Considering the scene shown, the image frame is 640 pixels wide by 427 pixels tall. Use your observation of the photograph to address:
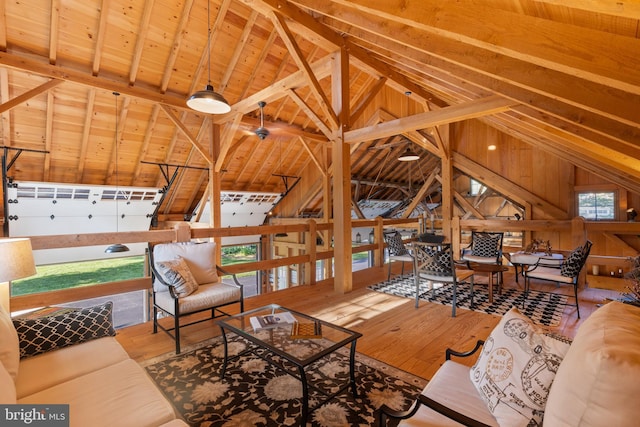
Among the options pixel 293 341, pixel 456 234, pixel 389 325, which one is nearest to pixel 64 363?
pixel 293 341

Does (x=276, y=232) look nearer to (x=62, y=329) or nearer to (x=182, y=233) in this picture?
(x=182, y=233)

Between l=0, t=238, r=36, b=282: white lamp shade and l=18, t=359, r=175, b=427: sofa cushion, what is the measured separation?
1.00m

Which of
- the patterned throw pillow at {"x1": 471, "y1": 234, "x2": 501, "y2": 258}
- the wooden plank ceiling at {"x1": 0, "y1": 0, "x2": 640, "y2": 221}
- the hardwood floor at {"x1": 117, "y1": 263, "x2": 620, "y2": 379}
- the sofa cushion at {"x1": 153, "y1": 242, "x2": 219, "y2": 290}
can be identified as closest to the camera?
the wooden plank ceiling at {"x1": 0, "y1": 0, "x2": 640, "y2": 221}

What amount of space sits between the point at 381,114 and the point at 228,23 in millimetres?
4340

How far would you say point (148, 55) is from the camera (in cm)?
468

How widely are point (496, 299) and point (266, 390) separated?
3571mm

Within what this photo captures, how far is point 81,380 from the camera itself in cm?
151

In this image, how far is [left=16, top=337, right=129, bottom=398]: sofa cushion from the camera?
4.89ft

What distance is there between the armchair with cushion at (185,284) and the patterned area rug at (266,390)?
1.27ft

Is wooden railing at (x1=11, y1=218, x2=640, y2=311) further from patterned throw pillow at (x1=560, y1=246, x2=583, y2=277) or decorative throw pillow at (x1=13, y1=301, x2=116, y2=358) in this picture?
patterned throw pillow at (x1=560, y1=246, x2=583, y2=277)

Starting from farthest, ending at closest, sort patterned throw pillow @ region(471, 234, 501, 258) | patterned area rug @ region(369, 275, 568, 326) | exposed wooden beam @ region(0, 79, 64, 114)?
patterned throw pillow @ region(471, 234, 501, 258)
exposed wooden beam @ region(0, 79, 64, 114)
patterned area rug @ region(369, 275, 568, 326)

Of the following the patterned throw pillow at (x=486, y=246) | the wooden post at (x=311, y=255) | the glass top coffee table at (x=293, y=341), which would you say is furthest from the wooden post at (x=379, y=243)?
the glass top coffee table at (x=293, y=341)

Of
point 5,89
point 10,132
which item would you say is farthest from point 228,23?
point 10,132

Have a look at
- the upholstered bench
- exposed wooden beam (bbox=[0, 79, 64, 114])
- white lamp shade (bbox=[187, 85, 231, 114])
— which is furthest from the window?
exposed wooden beam (bbox=[0, 79, 64, 114])
